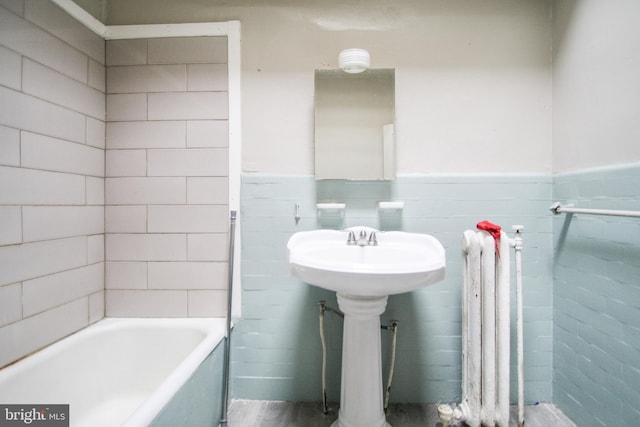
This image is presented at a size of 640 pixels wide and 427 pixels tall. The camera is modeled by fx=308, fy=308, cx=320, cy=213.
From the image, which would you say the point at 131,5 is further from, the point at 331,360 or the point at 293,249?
the point at 331,360

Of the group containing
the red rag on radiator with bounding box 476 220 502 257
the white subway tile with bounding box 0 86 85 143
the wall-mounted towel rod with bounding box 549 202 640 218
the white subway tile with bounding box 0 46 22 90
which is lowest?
the red rag on radiator with bounding box 476 220 502 257

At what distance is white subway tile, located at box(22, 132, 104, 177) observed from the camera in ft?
3.75

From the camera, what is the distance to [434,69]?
57.2 inches

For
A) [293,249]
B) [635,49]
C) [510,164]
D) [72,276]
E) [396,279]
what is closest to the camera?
[396,279]

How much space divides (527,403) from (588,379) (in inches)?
12.5

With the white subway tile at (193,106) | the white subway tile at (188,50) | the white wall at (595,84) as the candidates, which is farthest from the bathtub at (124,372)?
the white wall at (595,84)

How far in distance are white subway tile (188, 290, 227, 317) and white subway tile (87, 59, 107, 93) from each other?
1.07 m

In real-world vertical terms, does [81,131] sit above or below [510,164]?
above

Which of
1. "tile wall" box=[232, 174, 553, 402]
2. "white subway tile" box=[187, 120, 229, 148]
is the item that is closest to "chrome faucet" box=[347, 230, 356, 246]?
"tile wall" box=[232, 174, 553, 402]

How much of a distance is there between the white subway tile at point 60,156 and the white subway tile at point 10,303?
1.45ft

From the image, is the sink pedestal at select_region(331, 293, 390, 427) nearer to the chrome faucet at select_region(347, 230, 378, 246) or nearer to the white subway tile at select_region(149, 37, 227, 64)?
the chrome faucet at select_region(347, 230, 378, 246)

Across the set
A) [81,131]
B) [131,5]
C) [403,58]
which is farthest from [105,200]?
[403,58]

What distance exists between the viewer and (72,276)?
1328 millimetres

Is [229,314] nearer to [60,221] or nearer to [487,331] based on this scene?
[60,221]
